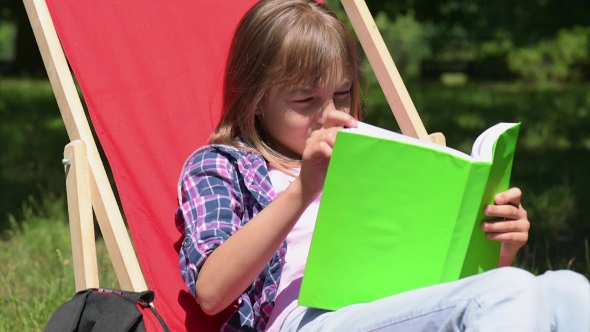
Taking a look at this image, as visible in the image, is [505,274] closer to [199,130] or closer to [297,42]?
[297,42]

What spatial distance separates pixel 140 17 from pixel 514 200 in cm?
133

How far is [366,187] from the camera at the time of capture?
1542 millimetres

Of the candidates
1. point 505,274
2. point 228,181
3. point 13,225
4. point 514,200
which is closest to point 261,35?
point 228,181

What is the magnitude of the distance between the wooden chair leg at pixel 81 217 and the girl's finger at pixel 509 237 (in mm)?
881

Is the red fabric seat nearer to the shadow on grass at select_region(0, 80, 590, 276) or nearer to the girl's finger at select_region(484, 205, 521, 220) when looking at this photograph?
the shadow on grass at select_region(0, 80, 590, 276)

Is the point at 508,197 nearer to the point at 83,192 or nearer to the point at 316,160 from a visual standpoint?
the point at 316,160

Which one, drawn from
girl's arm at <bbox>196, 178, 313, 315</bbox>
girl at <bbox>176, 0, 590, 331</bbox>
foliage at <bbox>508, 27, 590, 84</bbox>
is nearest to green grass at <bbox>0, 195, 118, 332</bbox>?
girl at <bbox>176, 0, 590, 331</bbox>

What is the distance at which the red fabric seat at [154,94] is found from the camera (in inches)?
79.2

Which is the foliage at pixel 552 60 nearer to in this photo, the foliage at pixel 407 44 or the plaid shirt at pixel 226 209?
the foliage at pixel 407 44

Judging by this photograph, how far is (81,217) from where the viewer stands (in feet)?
6.29

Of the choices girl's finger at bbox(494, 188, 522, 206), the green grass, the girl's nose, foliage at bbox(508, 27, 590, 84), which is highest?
the girl's nose

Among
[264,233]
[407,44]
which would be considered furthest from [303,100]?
[407,44]

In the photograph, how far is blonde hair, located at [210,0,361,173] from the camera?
1885 millimetres

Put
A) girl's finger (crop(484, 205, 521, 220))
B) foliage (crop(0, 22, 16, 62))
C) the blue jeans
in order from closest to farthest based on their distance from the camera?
the blue jeans < girl's finger (crop(484, 205, 521, 220)) < foliage (crop(0, 22, 16, 62))
